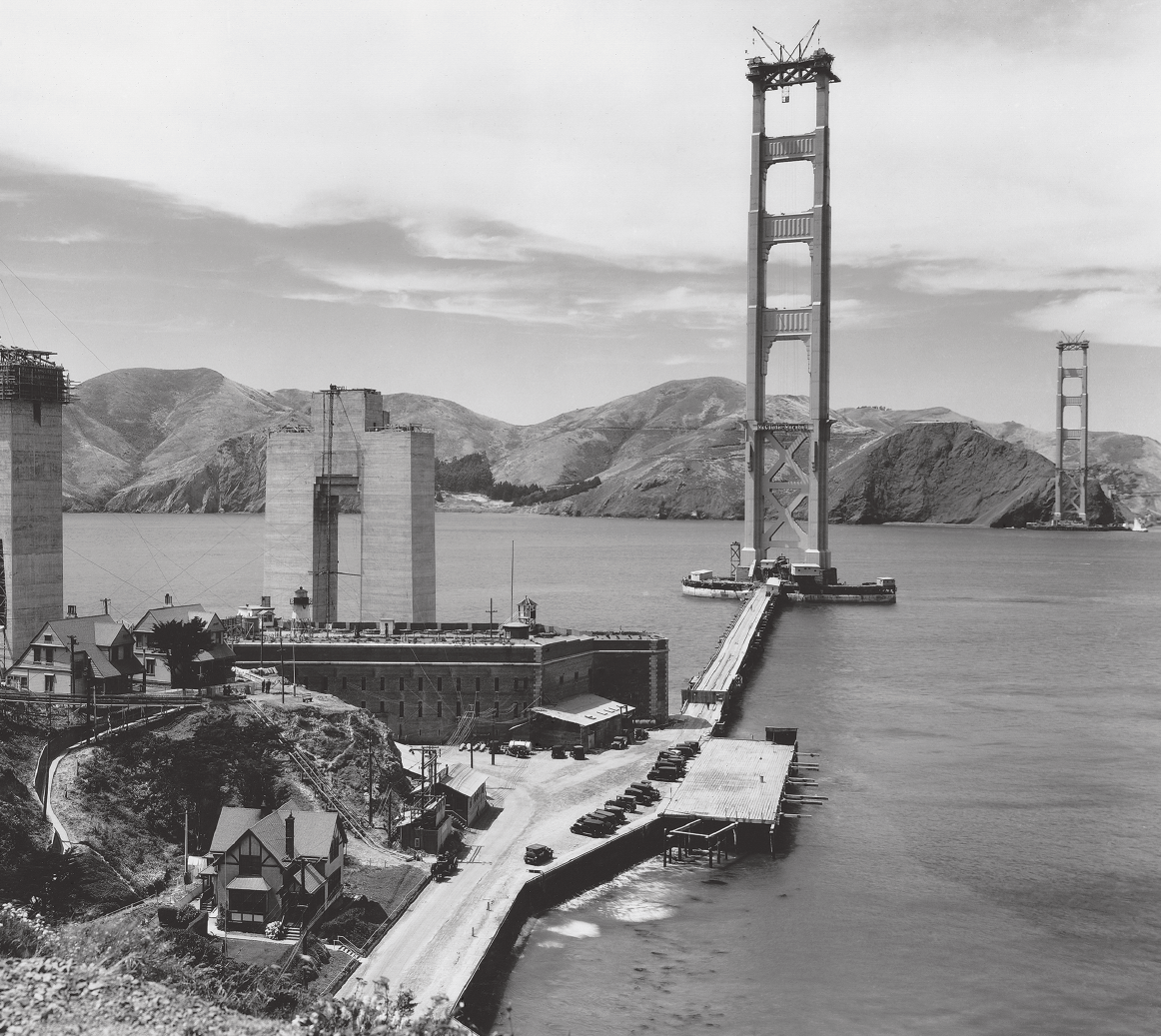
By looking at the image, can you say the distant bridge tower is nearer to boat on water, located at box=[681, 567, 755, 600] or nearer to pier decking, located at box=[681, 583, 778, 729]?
boat on water, located at box=[681, 567, 755, 600]

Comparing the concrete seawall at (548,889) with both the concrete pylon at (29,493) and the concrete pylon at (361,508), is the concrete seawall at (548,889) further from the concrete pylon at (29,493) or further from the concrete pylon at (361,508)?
the concrete pylon at (29,493)

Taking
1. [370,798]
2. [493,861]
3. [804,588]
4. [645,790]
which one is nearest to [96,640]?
[370,798]

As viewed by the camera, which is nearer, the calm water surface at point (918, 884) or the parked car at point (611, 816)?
the calm water surface at point (918, 884)

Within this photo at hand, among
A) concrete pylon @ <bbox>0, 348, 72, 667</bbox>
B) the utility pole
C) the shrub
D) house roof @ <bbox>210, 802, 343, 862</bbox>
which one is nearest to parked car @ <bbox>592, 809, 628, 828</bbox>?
the utility pole

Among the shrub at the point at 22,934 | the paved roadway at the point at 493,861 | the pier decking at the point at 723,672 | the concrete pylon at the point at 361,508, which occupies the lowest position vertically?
the paved roadway at the point at 493,861

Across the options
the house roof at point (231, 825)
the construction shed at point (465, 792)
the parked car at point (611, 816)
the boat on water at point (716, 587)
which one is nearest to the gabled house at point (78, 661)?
the house roof at point (231, 825)

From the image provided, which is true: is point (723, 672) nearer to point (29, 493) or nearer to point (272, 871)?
point (29, 493)
